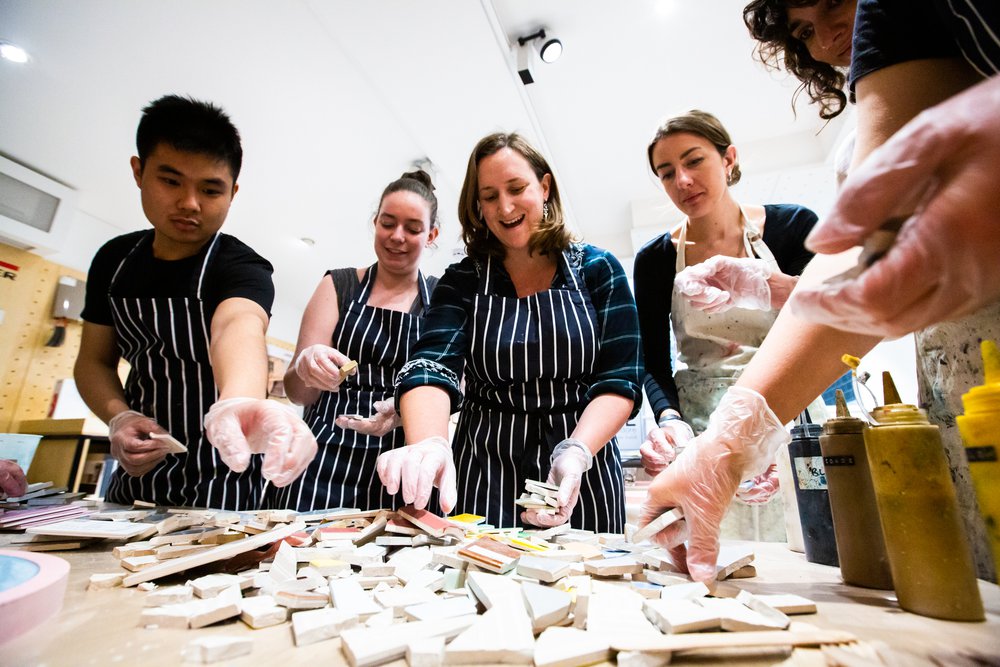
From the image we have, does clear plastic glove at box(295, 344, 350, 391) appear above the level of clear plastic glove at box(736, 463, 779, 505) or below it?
above

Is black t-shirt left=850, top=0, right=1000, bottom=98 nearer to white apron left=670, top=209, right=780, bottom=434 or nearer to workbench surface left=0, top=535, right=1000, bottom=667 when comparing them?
workbench surface left=0, top=535, right=1000, bottom=667

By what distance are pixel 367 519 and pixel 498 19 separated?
2.80 m

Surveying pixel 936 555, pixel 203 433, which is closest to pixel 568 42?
pixel 203 433

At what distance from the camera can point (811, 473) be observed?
0.81 meters

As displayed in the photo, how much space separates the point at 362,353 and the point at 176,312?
59 centimetres

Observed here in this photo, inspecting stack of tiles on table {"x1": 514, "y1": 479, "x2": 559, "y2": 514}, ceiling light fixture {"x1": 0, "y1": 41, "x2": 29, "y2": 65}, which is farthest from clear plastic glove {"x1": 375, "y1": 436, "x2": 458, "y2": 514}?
ceiling light fixture {"x1": 0, "y1": 41, "x2": 29, "y2": 65}

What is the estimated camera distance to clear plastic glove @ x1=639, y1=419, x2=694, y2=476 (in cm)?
127

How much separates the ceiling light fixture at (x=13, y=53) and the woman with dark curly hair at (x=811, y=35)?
3.88 metres

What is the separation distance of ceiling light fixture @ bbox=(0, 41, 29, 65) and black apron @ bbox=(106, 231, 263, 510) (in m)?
2.42

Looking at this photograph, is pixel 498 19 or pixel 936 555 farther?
pixel 498 19

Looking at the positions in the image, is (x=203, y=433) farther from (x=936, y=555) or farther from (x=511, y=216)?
(x=936, y=555)

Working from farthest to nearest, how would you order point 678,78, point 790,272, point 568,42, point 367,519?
point 678,78 < point 568,42 < point 790,272 < point 367,519

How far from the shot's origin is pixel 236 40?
8.67 ft

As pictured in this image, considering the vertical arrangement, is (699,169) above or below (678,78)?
below
